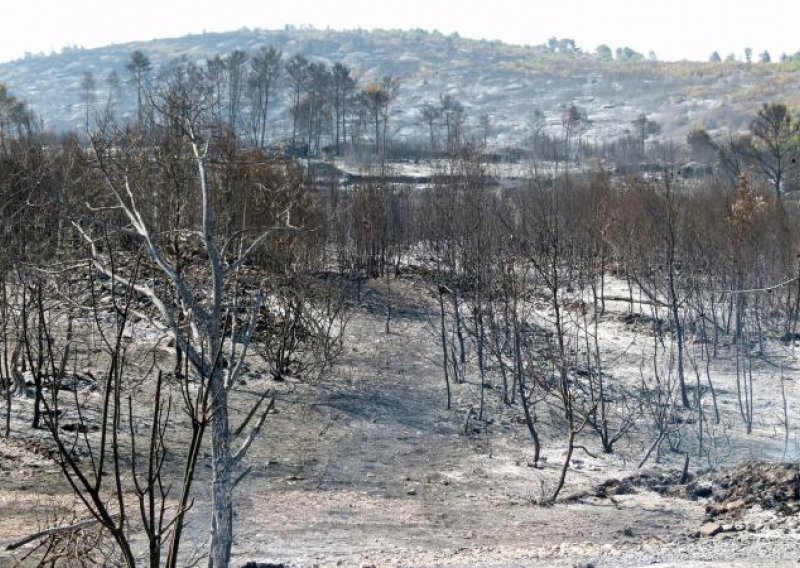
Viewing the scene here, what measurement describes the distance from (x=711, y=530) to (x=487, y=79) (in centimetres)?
14613

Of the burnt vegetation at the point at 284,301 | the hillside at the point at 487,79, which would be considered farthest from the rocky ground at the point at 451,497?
the hillside at the point at 487,79

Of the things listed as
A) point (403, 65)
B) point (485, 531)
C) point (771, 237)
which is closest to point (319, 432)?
point (485, 531)

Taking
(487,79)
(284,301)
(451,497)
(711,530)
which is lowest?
(451,497)

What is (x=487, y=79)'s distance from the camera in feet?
501

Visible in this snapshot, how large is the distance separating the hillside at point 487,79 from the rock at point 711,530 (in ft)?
270

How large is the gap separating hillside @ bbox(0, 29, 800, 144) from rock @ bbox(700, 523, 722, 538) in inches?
3243

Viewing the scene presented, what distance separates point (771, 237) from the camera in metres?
25.6

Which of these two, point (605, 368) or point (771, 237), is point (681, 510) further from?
point (771, 237)

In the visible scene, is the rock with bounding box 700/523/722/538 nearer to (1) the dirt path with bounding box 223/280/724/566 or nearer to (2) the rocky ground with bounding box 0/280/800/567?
(2) the rocky ground with bounding box 0/280/800/567

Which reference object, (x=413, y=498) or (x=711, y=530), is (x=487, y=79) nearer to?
(x=413, y=498)

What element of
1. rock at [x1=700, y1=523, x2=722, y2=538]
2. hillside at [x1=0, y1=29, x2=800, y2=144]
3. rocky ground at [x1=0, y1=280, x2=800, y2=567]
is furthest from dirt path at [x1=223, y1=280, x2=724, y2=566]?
hillside at [x1=0, y1=29, x2=800, y2=144]

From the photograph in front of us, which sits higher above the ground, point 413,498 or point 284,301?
point 284,301

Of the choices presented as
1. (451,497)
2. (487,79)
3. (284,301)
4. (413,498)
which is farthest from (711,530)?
(487,79)

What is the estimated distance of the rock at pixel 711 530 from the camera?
425 inches
